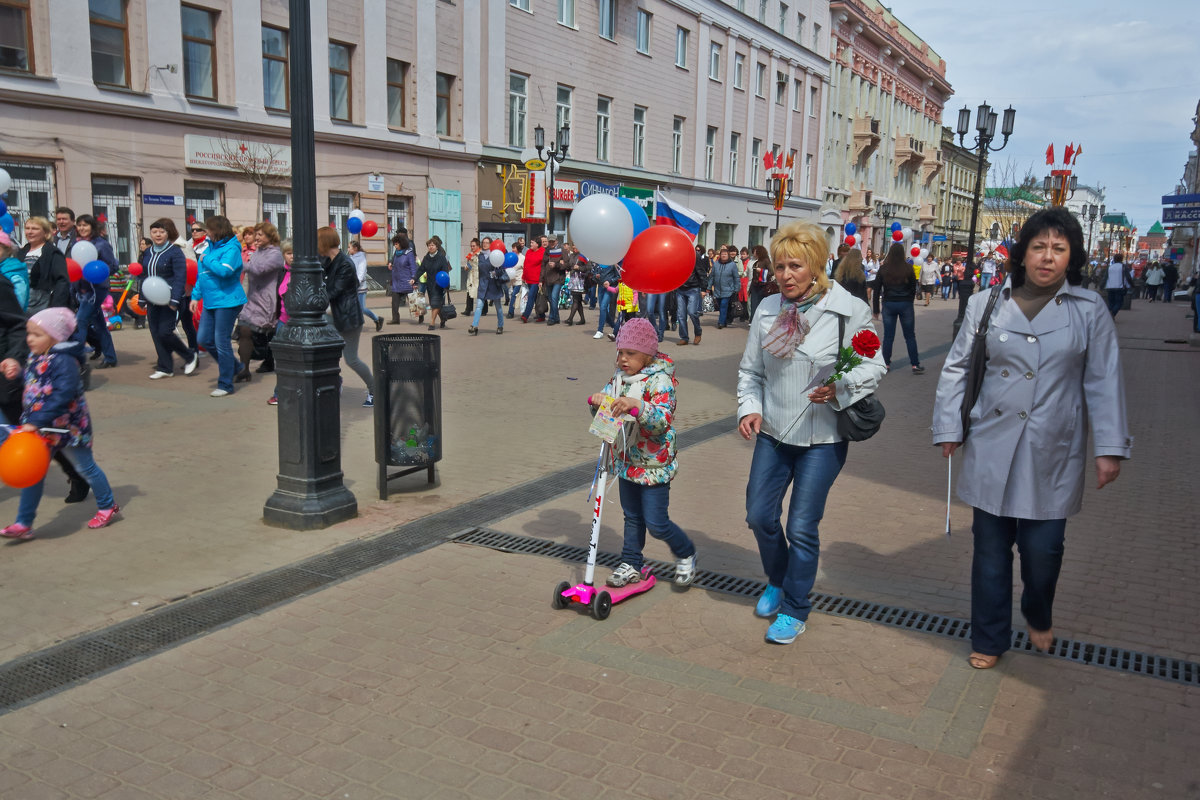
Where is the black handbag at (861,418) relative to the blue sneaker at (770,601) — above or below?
above

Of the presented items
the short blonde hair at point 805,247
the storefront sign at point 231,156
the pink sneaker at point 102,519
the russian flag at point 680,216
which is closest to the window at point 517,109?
the storefront sign at point 231,156

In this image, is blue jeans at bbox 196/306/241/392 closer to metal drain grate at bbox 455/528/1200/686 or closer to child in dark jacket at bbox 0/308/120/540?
child in dark jacket at bbox 0/308/120/540

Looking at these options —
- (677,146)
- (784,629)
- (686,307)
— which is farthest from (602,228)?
(677,146)

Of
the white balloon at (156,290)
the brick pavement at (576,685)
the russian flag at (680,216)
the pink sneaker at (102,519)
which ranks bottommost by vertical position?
the brick pavement at (576,685)

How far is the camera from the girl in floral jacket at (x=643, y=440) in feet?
14.4

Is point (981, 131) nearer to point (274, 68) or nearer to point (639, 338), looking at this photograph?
point (274, 68)

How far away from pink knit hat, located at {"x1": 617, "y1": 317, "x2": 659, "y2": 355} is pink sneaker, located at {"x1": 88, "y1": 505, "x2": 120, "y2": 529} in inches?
135

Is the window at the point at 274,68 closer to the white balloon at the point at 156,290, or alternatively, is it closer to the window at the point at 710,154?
the white balloon at the point at 156,290

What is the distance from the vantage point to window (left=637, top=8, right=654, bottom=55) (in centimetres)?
3556

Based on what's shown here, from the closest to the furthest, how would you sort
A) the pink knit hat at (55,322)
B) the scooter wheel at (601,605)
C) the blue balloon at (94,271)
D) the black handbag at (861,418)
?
the black handbag at (861,418) < the scooter wheel at (601,605) < the pink knit hat at (55,322) < the blue balloon at (94,271)

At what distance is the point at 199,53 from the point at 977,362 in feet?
70.5

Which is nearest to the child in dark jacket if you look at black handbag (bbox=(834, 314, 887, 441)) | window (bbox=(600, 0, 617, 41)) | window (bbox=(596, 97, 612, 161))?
black handbag (bbox=(834, 314, 887, 441))

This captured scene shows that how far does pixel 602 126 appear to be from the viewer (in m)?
34.7

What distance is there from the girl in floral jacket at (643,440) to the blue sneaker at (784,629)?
0.70 m
